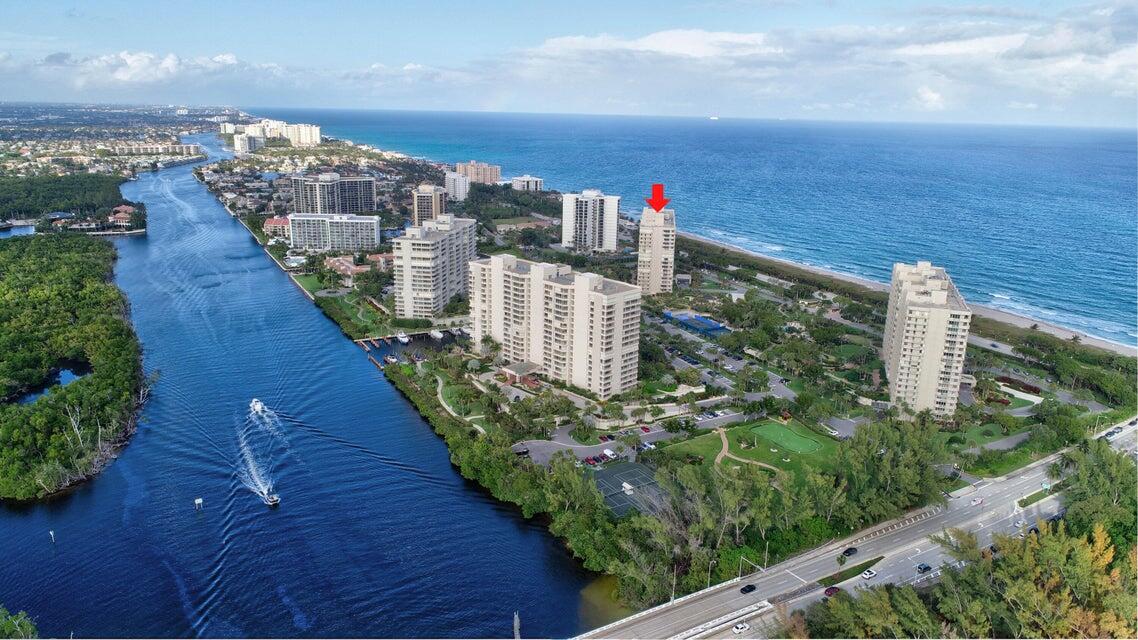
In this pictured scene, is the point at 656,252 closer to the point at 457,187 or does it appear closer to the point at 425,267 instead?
the point at 425,267

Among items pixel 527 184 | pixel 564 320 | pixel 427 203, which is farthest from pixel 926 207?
pixel 564 320

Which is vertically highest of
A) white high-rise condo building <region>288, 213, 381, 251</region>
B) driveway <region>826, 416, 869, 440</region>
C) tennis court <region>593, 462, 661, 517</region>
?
white high-rise condo building <region>288, 213, 381, 251</region>

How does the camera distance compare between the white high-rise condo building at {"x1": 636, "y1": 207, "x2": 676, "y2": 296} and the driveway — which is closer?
the driveway

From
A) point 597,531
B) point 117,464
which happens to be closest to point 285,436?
point 117,464

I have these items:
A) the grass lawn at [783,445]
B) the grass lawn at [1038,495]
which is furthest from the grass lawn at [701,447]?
the grass lawn at [1038,495]

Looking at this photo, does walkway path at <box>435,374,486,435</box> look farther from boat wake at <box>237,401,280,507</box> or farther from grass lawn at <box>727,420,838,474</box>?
grass lawn at <box>727,420,838,474</box>

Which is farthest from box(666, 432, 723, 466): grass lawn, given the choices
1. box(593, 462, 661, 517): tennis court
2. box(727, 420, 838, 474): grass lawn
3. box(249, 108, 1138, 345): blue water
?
box(249, 108, 1138, 345): blue water
